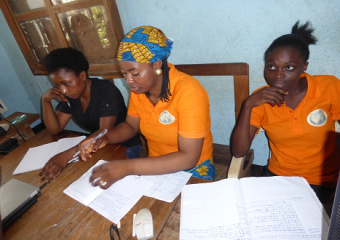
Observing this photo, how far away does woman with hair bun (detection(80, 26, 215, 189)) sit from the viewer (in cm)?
98

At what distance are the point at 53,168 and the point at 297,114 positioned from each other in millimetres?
1390

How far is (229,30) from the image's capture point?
4.45ft

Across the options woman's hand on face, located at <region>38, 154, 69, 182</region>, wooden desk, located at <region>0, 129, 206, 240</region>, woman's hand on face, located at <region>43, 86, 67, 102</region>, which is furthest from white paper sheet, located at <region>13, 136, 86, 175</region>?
woman's hand on face, located at <region>43, 86, 67, 102</region>

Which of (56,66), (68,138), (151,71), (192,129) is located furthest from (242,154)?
(56,66)

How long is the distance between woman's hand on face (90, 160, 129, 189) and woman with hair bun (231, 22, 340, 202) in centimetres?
67

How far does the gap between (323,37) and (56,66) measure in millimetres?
1692

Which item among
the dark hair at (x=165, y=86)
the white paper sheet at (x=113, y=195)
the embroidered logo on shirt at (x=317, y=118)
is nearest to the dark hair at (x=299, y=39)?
the embroidered logo on shirt at (x=317, y=118)

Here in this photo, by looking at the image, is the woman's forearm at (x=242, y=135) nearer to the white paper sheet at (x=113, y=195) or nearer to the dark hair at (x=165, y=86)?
the dark hair at (x=165, y=86)

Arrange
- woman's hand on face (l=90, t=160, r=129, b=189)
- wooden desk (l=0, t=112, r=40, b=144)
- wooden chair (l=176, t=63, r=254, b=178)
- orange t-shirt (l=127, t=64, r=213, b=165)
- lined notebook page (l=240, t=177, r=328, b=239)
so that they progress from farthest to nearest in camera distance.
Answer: wooden desk (l=0, t=112, r=40, b=144)
wooden chair (l=176, t=63, r=254, b=178)
orange t-shirt (l=127, t=64, r=213, b=165)
woman's hand on face (l=90, t=160, r=129, b=189)
lined notebook page (l=240, t=177, r=328, b=239)

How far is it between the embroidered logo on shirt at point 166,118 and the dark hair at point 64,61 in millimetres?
785

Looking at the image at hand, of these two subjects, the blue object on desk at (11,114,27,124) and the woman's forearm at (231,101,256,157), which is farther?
the blue object on desk at (11,114,27,124)

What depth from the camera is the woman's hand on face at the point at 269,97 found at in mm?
1069

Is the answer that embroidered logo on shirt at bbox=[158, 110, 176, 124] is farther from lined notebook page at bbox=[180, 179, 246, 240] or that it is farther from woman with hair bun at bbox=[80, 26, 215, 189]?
lined notebook page at bbox=[180, 179, 246, 240]

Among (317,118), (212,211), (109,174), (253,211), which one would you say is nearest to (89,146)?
(109,174)
